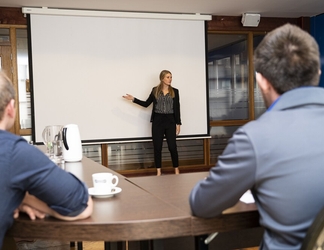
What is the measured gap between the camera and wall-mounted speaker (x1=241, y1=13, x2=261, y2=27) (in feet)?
20.3

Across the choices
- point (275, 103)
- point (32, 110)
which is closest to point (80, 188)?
point (275, 103)

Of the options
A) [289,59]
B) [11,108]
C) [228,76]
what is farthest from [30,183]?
[228,76]

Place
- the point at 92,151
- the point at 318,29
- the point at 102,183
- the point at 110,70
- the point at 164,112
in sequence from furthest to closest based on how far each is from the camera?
1. the point at 318,29
2. the point at 92,151
3. the point at 110,70
4. the point at 164,112
5. the point at 102,183

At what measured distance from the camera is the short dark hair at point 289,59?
101 cm

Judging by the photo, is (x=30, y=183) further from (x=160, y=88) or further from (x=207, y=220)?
(x=160, y=88)

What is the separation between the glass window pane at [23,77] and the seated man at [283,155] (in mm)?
4981

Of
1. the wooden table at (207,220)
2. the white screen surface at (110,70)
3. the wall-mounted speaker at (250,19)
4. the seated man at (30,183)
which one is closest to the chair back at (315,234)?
the wooden table at (207,220)

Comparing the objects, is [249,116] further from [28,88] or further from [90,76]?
[28,88]

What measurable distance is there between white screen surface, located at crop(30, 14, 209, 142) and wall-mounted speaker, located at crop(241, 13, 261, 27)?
708 millimetres

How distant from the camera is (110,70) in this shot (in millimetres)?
5723

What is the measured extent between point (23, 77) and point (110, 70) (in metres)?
1.25

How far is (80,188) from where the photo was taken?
109cm

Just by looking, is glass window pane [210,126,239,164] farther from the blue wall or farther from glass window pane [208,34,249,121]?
the blue wall

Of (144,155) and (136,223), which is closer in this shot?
(136,223)
